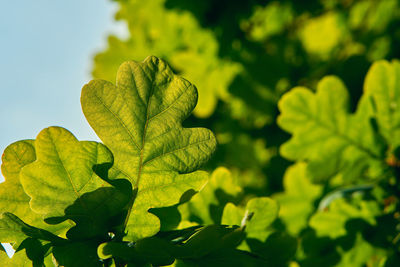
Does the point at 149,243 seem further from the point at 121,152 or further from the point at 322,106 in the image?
the point at 322,106

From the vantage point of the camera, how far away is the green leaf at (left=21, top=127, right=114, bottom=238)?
0.70 m

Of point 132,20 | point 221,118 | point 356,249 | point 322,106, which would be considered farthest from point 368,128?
point 132,20

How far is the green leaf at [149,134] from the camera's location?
0.73 metres

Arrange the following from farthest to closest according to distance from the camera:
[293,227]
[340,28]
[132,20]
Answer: [132,20] → [340,28] → [293,227]

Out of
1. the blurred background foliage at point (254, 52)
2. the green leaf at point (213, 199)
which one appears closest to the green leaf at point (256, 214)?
the green leaf at point (213, 199)

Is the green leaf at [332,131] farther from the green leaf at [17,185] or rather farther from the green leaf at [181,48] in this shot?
the green leaf at [181,48]

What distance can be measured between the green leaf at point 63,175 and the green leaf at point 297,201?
1.22 meters

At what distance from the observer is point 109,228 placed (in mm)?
750

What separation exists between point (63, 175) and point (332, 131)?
1.00 m

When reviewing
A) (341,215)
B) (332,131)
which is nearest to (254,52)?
(332,131)

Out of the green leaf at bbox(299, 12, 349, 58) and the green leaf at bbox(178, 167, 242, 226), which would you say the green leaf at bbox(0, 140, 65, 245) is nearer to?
the green leaf at bbox(178, 167, 242, 226)

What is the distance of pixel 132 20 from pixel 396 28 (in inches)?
110

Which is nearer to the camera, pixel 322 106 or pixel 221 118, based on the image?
pixel 322 106

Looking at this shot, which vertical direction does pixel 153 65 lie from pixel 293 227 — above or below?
above
